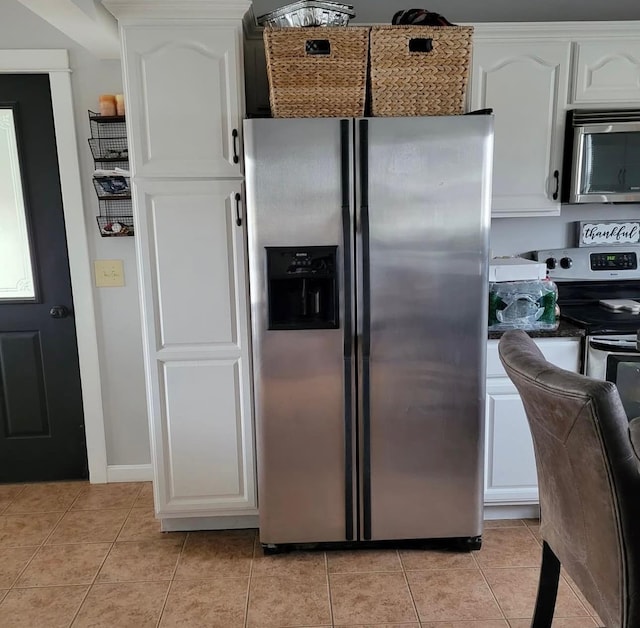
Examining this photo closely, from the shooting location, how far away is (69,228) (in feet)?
9.33

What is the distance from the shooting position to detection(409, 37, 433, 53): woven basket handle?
215 centimetres

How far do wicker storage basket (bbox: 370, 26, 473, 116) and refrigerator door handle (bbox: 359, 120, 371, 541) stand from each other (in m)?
0.20

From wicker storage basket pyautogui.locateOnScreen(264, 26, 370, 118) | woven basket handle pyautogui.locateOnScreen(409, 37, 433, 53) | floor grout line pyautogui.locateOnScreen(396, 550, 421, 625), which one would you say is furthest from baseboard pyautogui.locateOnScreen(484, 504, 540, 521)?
woven basket handle pyautogui.locateOnScreen(409, 37, 433, 53)

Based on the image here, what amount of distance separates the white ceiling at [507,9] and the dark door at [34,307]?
4.11ft

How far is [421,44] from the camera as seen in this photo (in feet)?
7.20

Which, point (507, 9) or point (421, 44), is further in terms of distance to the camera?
point (507, 9)

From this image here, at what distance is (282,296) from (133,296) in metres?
1.04

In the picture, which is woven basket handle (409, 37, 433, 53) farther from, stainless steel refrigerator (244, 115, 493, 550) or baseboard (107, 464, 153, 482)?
baseboard (107, 464, 153, 482)

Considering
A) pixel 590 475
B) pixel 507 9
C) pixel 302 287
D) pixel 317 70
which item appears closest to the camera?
pixel 590 475

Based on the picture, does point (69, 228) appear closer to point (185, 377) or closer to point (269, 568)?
point (185, 377)

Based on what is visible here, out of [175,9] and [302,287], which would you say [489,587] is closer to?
[302,287]

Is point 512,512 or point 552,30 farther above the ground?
point 552,30

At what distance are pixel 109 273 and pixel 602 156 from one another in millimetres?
2382

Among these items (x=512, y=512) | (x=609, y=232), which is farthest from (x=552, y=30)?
(x=512, y=512)
